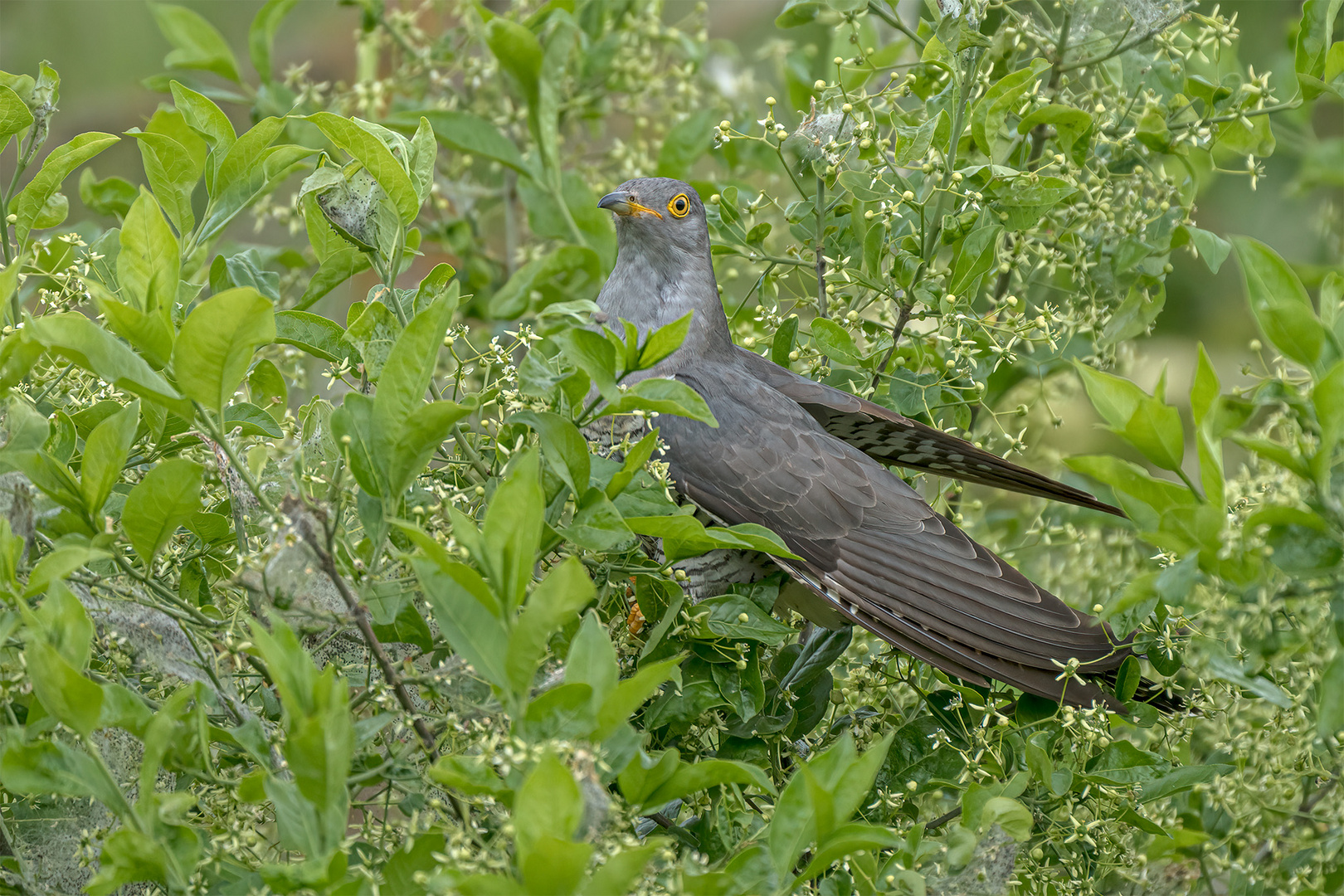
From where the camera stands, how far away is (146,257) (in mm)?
1509

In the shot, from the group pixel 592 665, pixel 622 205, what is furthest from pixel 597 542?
pixel 622 205

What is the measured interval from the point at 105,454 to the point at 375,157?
0.58m

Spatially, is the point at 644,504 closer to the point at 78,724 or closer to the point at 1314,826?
the point at 78,724

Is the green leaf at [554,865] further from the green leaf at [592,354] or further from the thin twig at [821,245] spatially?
the thin twig at [821,245]

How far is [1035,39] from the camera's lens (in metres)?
2.46

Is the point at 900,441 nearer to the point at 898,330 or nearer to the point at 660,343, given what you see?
the point at 898,330

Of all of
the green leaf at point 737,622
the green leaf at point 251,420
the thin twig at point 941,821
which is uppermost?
the green leaf at point 251,420

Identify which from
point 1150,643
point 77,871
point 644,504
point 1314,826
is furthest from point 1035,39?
point 77,871

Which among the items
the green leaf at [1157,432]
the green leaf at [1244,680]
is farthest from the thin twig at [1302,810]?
the green leaf at [1157,432]

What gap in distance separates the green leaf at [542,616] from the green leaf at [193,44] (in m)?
2.63

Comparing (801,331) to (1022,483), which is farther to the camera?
(1022,483)

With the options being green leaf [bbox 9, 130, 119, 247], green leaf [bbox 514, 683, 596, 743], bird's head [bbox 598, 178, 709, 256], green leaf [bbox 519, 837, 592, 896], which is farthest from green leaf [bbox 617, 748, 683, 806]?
bird's head [bbox 598, 178, 709, 256]

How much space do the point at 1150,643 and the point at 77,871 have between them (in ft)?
5.71

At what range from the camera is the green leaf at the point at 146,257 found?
1489 mm
